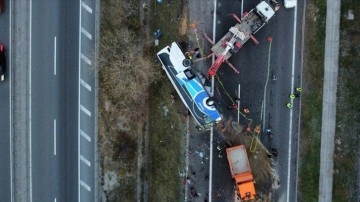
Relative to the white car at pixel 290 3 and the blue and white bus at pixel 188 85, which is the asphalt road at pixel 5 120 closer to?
the blue and white bus at pixel 188 85

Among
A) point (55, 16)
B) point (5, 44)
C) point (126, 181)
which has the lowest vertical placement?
point (126, 181)

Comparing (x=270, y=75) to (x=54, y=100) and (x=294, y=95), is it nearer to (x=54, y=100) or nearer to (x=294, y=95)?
(x=294, y=95)

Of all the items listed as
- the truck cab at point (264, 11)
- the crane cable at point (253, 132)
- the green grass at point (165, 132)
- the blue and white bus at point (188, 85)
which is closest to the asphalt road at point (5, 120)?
the green grass at point (165, 132)

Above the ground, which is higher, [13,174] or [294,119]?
[294,119]

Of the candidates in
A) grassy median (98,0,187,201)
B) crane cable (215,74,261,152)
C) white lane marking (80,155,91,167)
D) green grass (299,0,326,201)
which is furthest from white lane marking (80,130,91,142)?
green grass (299,0,326,201)

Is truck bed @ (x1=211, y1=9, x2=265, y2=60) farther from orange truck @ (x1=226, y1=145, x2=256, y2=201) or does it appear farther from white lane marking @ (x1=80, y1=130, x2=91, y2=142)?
white lane marking @ (x1=80, y1=130, x2=91, y2=142)

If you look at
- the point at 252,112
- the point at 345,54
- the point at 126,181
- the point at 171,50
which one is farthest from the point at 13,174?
the point at 345,54

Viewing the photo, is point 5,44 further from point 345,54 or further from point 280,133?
point 345,54
